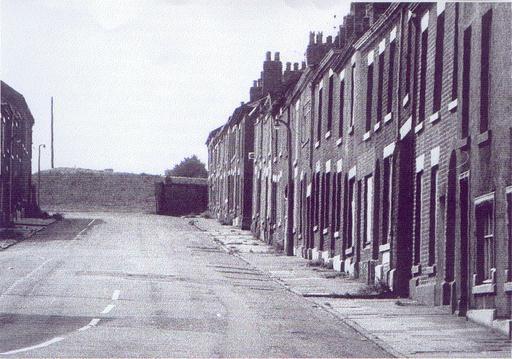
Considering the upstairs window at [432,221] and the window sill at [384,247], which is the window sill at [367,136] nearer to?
the window sill at [384,247]

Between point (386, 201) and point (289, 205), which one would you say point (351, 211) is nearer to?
point (386, 201)

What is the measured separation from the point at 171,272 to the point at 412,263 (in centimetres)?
873

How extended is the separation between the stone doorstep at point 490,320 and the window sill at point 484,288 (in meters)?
0.31

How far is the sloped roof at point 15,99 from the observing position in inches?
2808

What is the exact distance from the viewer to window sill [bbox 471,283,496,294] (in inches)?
667

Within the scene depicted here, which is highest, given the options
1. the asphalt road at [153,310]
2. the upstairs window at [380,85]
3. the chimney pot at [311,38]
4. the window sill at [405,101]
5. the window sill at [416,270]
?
the chimney pot at [311,38]

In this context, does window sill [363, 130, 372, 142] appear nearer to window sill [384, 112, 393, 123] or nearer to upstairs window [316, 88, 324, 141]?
window sill [384, 112, 393, 123]

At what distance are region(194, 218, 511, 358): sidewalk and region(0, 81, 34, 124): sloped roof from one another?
41364 mm

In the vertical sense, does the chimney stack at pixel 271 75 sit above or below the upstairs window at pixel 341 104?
above

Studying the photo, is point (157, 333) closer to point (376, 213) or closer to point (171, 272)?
point (376, 213)

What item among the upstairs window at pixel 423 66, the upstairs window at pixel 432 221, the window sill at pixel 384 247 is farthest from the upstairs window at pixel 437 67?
the window sill at pixel 384 247

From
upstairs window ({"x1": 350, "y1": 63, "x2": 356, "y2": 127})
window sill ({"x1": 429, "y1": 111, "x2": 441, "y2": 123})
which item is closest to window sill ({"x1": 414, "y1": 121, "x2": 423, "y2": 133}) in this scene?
window sill ({"x1": 429, "y1": 111, "x2": 441, "y2": 123})

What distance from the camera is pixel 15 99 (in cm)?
7475

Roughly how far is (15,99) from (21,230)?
23799 millimetres
